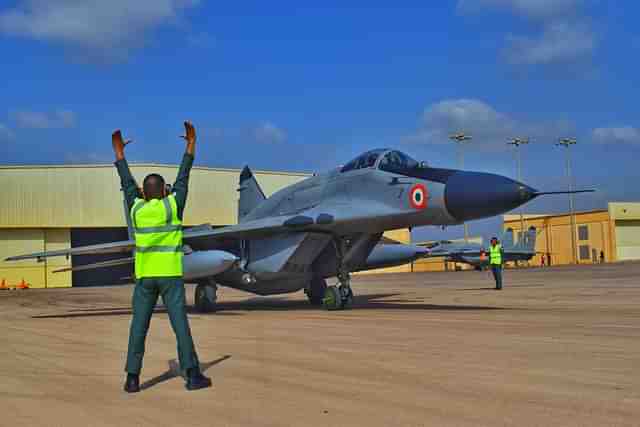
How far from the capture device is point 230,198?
5088 centimetres

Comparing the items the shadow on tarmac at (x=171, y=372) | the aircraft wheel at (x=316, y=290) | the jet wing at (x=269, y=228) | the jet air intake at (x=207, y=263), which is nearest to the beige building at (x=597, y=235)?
the aircraft wheel at (x=316, y=290)

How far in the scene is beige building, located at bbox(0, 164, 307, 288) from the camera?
4581 cm

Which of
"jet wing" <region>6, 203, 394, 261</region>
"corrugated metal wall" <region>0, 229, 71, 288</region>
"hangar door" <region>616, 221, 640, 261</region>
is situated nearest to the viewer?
"jet wing" <region>6, 203, 394, 261</region>

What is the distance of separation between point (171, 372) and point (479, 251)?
4669cm

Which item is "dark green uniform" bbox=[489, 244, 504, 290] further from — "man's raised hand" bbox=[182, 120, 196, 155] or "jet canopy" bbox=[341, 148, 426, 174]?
"man's raised hand" bbox=[182, 120, 196, 155]

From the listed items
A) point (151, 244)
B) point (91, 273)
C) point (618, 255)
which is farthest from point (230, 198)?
point (618, 255)

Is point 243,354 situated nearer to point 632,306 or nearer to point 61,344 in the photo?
point 61,344

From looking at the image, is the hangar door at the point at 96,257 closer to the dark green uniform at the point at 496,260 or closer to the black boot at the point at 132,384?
the dark green uniform at the point at 496,260

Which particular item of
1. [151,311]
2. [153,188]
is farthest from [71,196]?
[151,311]

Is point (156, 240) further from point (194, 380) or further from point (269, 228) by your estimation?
point (269, 228)

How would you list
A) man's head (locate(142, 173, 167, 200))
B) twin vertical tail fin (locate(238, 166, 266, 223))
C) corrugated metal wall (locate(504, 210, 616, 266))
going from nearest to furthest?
man's head (locate(142, 173, 167, 200))
twin vertical tail fin (locate(238, 166, 266, 223))
corrugated metal wall (locate(504, 210, 616, 266))

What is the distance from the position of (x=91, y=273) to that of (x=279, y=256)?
151ft

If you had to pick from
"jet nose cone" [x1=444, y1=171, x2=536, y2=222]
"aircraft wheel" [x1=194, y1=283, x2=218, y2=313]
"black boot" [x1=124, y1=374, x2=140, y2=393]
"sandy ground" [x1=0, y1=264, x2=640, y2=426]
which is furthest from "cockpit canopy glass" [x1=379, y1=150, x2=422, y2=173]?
"black boot" [x1=124, y1=374, x2=140, y2=393]

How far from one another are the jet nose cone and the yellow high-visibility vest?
6.94m
